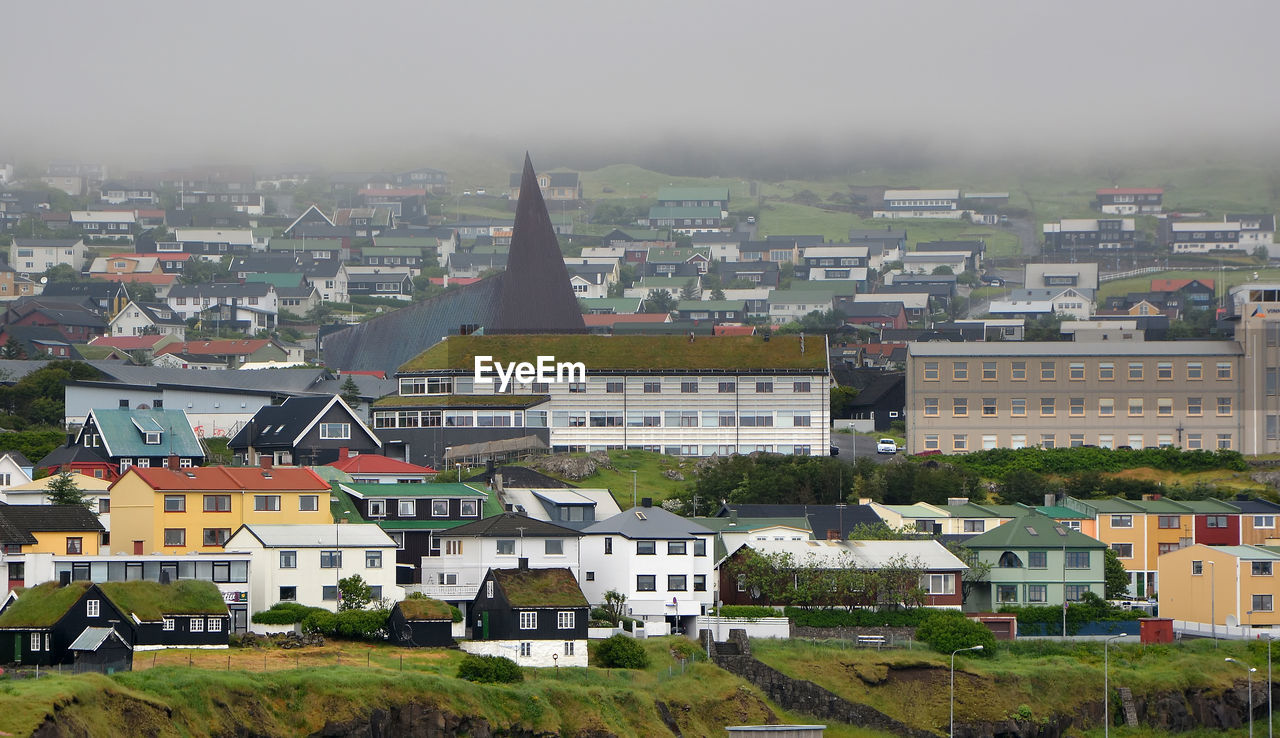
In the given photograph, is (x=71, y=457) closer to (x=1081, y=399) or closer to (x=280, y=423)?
(x=280, y=423)

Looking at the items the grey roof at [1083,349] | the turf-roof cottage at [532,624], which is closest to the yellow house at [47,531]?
the turf-roof cottage at [532,624]

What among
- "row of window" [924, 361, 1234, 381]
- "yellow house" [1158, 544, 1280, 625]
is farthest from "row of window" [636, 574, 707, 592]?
"row of window" [924, 361, 1234, 381]

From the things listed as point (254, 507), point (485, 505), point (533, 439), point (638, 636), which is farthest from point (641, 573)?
point (533, 439)

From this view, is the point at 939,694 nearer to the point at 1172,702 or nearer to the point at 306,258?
the point at 1172,702

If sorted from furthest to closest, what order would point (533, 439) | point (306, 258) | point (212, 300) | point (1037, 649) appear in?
point (306, 258) → point (212, 300) → point (533, 439) → point (1037, 649)

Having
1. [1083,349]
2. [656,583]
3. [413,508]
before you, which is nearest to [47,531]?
[413,508]

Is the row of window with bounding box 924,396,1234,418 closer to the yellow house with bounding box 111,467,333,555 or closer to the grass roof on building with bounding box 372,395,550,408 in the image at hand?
the grass roof on building with bounding box 372,395,550,408
